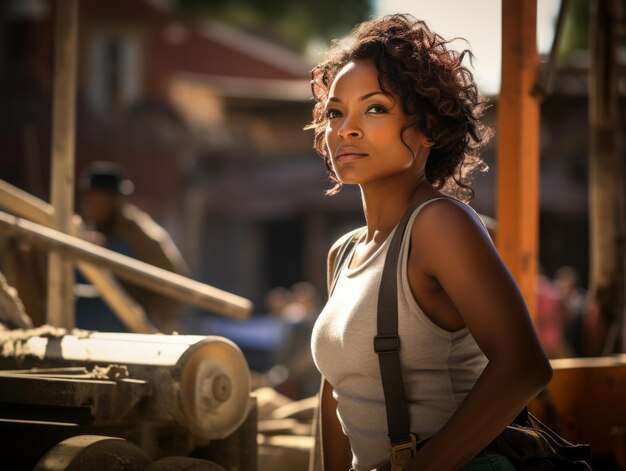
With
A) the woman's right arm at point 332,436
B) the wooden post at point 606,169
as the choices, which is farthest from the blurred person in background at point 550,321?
the woman's right arm at point 332,436

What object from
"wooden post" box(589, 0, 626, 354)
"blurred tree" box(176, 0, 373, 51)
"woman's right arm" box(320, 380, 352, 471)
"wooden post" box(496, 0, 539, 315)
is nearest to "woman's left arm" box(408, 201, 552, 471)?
"woman's right arm" box(320, 380, 352, 471)

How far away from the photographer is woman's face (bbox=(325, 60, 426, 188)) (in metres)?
2.13

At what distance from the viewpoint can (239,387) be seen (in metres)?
3.05

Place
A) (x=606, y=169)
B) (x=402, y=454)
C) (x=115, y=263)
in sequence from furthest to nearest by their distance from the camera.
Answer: (x=606, y=169) → (x=115, y=263) → (x=402, y=454)

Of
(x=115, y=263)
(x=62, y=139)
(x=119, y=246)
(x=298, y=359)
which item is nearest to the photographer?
A: (x=115, y=263)

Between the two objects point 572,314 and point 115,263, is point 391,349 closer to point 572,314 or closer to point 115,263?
point 115,263

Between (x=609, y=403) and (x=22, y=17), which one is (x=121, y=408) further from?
(x=22, y=17)

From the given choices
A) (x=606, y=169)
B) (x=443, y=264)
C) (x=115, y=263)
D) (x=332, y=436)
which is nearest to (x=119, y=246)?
(x=115, y=263)

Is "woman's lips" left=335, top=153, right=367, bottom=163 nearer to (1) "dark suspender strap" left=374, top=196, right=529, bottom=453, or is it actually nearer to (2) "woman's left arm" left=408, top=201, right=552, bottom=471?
(1) "dark suspender strap" left=374, top=196, right=529, bottom=453

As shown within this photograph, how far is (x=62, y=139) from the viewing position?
4.05 metres

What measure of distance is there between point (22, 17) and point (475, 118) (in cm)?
2034

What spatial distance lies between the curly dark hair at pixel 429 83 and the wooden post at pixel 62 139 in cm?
208

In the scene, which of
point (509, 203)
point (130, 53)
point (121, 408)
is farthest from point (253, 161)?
point (121, 408)

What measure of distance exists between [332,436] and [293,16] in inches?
972
